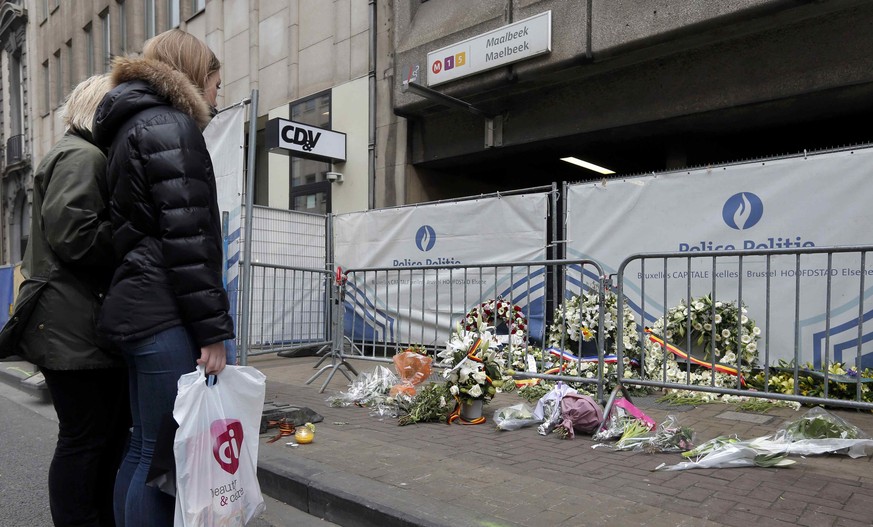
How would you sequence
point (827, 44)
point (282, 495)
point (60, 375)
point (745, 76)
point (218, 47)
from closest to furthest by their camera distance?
point (60, 375), point (282, 495), point (827, 44), point (745, 76), point (218, 47)

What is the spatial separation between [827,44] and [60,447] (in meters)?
7.98

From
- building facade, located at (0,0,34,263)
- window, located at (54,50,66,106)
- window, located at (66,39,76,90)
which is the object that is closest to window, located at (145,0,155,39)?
window, located at (66,39,76,90)

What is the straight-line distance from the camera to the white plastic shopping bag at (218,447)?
6.44 feet

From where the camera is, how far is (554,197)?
7.67m

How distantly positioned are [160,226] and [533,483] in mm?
2383

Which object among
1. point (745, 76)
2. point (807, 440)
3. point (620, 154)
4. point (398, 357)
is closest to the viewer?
point (807, 440)

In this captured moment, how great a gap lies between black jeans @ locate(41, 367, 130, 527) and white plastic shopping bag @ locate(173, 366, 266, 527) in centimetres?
54

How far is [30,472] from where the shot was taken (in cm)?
415

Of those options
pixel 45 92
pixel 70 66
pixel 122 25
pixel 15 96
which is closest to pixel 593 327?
pixel 122 25

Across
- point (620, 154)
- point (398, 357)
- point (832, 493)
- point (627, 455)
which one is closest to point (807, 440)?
point (832, 493)

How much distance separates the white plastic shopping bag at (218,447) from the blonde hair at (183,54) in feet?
3.77

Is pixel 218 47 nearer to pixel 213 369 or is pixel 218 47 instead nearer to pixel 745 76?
pixel 745 76

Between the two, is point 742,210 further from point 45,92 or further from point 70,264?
point 45,92

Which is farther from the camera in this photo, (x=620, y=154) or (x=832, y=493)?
(x=620, y=154)
